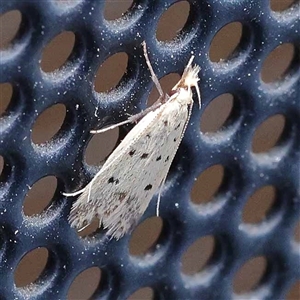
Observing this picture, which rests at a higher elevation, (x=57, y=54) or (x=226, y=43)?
(x=57, y=54)

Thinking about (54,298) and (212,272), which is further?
(212,272)

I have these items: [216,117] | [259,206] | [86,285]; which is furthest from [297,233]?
[86,285]

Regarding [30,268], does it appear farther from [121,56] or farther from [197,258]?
[121,56]

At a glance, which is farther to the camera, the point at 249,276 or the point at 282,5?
the point at 249,276

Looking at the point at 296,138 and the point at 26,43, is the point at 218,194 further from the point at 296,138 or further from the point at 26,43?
the point at 26,43

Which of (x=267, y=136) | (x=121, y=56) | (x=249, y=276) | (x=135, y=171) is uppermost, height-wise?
(x=121, y=56)

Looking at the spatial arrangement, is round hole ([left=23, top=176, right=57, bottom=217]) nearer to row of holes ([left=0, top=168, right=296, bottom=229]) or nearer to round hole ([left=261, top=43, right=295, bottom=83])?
row of holes ([left=0, top=168, right=296, bottom=229])

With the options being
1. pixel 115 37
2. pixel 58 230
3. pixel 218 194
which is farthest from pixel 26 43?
pixel 218 194

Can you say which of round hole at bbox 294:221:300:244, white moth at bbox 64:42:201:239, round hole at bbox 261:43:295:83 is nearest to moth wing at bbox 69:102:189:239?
white moth at bbox 64:42:201:239
